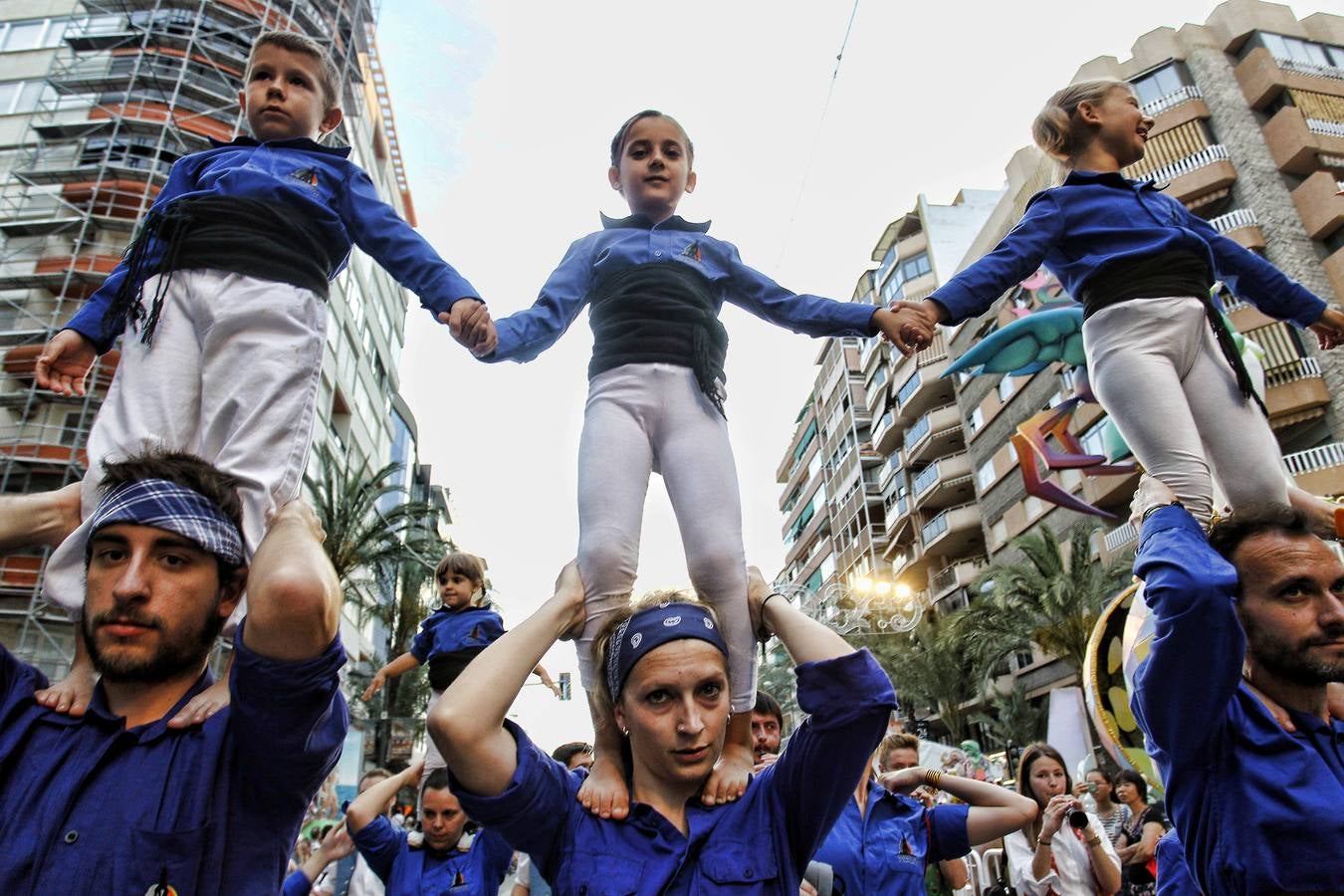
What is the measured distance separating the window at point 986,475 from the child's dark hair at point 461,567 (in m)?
37.2

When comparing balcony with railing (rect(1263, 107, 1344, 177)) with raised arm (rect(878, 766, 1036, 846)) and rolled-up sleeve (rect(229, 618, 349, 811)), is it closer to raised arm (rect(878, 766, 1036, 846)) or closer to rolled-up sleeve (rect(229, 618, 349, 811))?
raised arm (rect(878, 766, 1036, 846))

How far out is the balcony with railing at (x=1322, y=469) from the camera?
77.4ft

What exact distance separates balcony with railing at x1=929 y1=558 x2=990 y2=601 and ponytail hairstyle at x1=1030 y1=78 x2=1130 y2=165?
3935 centimetres

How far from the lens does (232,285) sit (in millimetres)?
2664

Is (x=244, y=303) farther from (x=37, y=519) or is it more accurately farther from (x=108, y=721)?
(x=108, y=721)

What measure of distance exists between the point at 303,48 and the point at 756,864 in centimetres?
313

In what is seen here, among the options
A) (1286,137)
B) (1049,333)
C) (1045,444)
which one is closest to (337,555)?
(1045,444)

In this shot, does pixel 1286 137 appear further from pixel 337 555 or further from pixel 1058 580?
pixel 337 555

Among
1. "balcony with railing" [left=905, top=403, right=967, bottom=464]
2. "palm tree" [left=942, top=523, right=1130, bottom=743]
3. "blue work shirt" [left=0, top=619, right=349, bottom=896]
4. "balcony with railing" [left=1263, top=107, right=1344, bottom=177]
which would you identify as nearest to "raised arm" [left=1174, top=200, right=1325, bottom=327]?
"blue work shirt" [left=0, top=619, right=349, bottom=896]

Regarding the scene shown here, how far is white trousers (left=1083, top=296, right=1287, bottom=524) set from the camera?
2.98 m

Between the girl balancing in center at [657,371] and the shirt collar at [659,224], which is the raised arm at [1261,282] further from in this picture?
the shirt collar at [659,224]

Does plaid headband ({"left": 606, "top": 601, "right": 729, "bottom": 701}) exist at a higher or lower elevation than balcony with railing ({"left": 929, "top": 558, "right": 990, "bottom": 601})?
lower

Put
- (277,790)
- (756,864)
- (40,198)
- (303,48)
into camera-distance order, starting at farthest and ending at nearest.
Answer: (40,198) < (303,48) < (756,864) < (277,790)

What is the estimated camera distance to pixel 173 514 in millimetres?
1865
